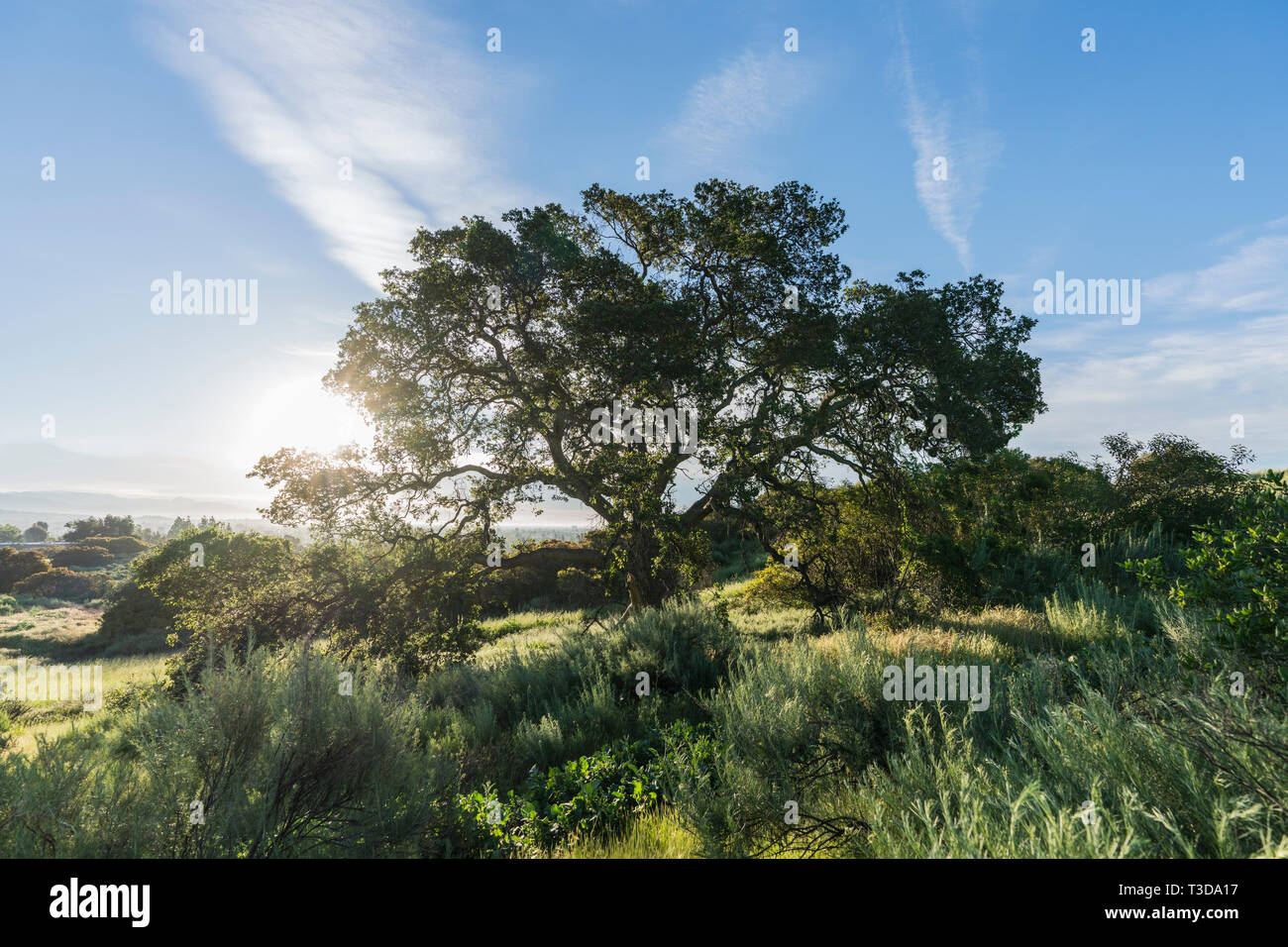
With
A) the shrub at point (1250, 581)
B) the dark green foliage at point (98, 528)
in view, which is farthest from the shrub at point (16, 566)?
the shrub at point (1250, 581)

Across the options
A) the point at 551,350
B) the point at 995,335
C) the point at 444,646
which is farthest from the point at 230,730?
the point at 995,335

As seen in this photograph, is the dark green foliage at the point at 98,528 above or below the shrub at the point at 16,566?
above

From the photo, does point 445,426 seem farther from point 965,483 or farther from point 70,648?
point 70,648

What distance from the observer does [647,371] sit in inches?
450

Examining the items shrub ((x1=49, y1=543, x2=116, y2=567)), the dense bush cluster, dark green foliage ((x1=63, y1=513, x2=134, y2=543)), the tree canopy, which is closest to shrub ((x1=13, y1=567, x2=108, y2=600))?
shrub ((x1=49, y1=543, x2=116, y2=567))

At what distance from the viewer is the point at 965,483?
50.9ft

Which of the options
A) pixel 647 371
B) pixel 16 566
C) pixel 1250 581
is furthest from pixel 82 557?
pixel 1250 581

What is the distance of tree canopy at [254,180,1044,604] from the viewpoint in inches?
468

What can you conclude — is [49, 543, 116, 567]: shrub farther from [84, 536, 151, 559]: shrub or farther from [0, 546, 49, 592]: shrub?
[0, 546, 49, 592]: shrub

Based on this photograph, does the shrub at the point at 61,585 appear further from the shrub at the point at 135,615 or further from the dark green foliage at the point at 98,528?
the dark green foliage at the point at 98,528

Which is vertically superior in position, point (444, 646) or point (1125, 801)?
point (1125, 801)

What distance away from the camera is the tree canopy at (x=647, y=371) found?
1188 cm
